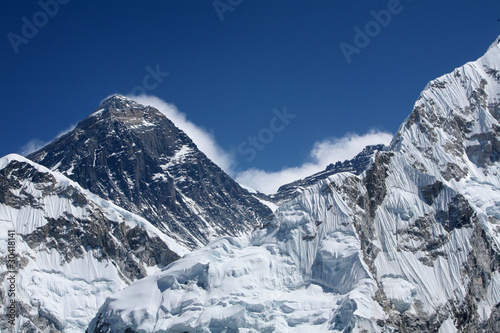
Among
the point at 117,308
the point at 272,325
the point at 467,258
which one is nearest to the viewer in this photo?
the point at 272,325

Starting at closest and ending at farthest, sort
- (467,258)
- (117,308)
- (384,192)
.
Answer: (117,308), (467,258), (384,192)

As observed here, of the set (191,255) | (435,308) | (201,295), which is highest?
(191,255)

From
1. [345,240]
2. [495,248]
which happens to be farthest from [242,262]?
[495,248]

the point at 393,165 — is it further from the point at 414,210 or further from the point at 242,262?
the point at 242,262

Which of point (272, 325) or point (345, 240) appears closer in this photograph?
point (272, 325)

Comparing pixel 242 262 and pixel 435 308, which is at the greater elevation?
pixel 242 262

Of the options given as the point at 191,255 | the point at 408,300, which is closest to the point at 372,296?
the point at 408,300

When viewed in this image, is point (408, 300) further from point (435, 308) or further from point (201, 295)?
point (201, 295)
